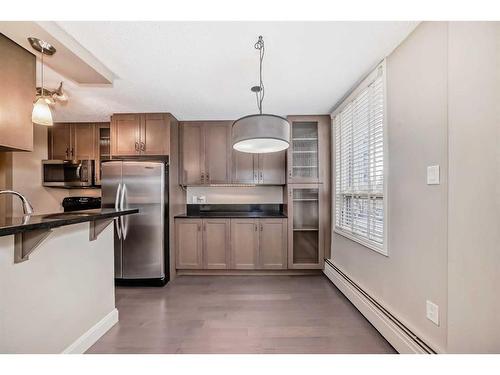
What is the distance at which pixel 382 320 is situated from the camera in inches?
79.0

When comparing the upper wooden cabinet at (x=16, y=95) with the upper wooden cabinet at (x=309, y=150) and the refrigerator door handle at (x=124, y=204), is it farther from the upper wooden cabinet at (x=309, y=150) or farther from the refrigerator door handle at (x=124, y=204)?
the upper wooden cabinet at (x=309, y=150)

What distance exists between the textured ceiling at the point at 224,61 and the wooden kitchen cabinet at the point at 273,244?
1.63 meters

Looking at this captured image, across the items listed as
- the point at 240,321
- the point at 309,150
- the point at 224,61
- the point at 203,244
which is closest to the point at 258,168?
the point at 309,150

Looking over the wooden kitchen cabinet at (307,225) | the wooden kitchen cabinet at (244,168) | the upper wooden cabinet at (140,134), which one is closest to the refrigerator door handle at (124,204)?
the upper wooden cabinet at (140,134)

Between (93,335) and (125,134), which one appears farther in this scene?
(125,134)

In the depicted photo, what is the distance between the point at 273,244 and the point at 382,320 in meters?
1.74

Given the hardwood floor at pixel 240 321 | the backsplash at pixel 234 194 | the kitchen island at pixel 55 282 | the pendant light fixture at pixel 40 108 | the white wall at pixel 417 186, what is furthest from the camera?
the backsplash at pixel 234 194

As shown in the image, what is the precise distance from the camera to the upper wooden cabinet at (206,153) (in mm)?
3771

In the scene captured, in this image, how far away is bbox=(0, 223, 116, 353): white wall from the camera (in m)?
1.30

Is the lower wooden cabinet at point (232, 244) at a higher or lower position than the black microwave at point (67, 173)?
lower

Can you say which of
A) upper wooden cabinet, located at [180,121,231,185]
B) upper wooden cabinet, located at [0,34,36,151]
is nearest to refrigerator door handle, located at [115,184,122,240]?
upper wooden cabinet, located at [180,121,231,185]

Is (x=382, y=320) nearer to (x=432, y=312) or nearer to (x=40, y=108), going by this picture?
(x=432, y=312)
